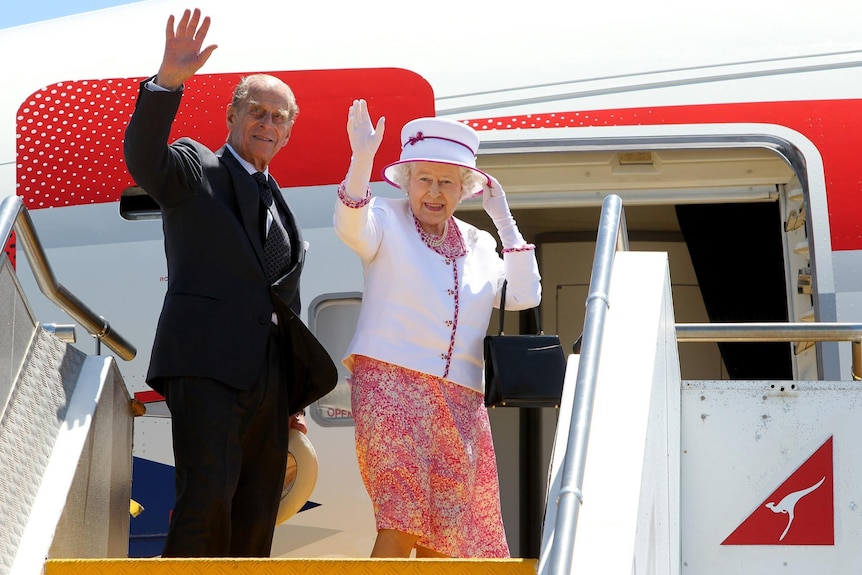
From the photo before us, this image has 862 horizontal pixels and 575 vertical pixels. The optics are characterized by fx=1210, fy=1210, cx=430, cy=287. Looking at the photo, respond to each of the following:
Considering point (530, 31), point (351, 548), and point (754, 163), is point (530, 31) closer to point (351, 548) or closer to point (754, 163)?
point (754, 163)

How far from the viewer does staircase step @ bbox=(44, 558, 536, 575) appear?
2848 mm

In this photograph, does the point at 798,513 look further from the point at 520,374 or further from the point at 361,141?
the point at 361,141

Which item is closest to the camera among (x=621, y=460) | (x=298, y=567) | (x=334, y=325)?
(x=621, y=460)

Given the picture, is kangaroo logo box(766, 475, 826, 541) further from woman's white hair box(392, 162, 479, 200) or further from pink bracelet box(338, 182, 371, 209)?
pink bracelet box(338, 182, 371, 209)

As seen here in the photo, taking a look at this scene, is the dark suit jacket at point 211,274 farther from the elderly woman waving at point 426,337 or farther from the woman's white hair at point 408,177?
the woman's white hair at point 408,177

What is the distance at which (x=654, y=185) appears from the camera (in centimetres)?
498


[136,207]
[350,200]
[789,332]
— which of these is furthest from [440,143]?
[136,207]

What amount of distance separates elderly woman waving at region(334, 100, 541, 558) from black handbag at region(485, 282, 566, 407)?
0.10 meters

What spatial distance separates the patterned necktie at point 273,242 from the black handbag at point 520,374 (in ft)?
2.13

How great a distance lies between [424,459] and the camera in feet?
11.2

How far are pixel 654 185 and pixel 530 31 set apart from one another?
2.81ft

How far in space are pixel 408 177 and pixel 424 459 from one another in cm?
86

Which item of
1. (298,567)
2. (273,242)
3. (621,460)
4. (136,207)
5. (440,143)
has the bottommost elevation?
(298,567)

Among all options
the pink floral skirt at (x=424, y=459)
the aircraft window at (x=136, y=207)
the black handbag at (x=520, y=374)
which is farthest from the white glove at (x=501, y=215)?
the aircraft window at (x=136, y=207)
